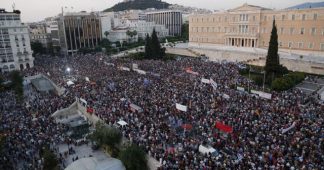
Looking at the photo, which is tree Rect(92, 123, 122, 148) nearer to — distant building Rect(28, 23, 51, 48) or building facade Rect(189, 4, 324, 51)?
building facade Rect(189, 4, 324, 51)

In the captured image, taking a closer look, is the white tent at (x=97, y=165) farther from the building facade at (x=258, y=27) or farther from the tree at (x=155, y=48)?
the building facade at (x=258, y=27)

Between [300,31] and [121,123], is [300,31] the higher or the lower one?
the higher one

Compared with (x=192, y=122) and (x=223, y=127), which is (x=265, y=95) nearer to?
(x=223, y=127)

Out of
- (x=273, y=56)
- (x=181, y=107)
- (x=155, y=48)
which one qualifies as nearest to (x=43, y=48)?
(x=155, y=48)

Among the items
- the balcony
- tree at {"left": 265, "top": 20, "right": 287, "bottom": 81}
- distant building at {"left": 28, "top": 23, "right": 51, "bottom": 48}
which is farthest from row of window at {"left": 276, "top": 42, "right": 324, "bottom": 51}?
distant building at {"left": 28, "top": 23, "right": 51, "bottom": 48}

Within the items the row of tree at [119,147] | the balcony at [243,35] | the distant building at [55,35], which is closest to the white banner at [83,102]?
the row of tree at [119,147]
